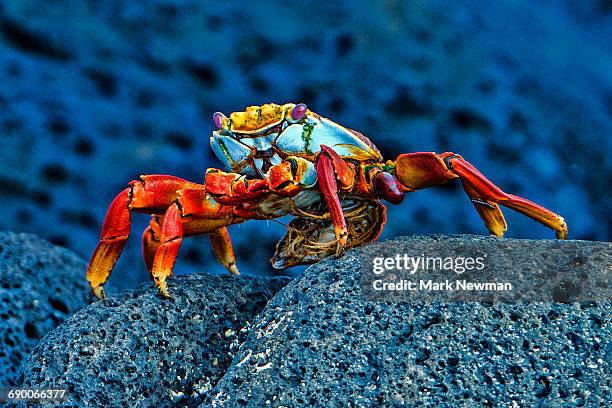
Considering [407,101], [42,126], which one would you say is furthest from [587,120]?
[42,126]

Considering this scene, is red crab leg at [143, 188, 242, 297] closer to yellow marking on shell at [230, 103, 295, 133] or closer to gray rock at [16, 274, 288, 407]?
gray rock at [16, 274, 288, 407]

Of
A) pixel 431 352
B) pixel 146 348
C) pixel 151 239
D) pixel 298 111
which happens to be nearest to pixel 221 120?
pixel 298 111

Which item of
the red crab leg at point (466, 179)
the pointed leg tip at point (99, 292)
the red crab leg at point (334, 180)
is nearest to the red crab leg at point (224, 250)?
the pointed leg tip at point (99, 292)

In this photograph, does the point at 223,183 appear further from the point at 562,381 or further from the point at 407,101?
the point at 407,101

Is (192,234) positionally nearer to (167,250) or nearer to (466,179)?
(167,250)

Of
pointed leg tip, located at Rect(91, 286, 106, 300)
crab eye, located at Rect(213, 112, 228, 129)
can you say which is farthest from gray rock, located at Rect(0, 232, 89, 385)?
crab eye, located at Rect(213, 112, 228, 129)

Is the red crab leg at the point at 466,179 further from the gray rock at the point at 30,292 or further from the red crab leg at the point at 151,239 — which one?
the gray rock at the point at 30,292
